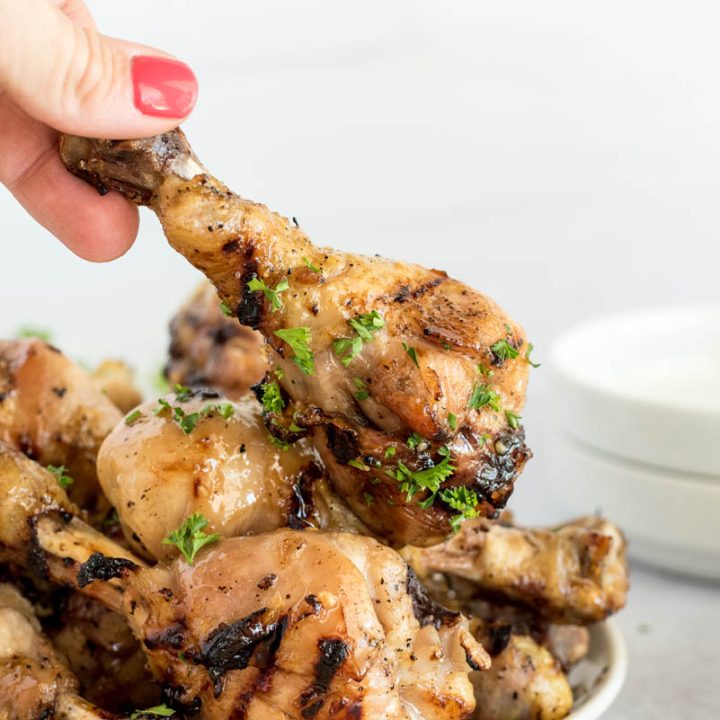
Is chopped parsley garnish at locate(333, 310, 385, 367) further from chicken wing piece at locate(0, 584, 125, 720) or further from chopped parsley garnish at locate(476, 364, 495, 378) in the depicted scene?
chicken wing piece at locate(0, 584, 125, 720)

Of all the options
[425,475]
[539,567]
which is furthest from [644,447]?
[425,475]

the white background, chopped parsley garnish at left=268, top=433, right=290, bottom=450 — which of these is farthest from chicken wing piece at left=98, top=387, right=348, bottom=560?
the white background

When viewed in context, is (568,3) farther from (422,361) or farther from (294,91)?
(422,361)

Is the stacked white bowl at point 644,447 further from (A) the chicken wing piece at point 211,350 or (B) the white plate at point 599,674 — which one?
(A) the chicken wing piece at point 211,350

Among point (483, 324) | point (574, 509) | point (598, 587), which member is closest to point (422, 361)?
point (483, 324)

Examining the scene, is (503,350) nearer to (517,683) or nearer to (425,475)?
(425,475)
